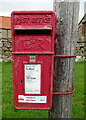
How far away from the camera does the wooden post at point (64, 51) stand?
2.04 metres

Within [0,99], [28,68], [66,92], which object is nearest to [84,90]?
[0,99]

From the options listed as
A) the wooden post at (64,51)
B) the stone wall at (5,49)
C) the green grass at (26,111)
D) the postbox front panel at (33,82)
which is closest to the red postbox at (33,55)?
the postbox front panel at (33,82)

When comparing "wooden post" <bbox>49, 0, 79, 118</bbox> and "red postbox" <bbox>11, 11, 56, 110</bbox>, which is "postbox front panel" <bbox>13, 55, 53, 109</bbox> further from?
"wooden post" <bbox>49, 0, 79, 118</bbox>

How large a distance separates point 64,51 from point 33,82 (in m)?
0.49

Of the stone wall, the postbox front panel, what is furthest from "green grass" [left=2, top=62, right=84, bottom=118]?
the stone wall

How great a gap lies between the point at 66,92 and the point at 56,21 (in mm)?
824

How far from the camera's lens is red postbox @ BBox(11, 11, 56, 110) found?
199 cm

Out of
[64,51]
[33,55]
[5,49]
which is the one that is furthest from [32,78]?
[5,49]

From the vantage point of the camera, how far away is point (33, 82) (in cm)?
209

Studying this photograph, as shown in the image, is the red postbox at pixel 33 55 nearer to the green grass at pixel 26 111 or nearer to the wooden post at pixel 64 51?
the wooden post at pixel 64 51

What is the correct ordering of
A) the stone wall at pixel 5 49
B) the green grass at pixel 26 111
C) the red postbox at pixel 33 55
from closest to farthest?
the red postbox at pixel 33 55, the green grass at pixel 26 111, the stone wall at pixel 5 49

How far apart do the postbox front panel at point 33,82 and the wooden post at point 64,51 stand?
137mm

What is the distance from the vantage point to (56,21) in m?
2.10

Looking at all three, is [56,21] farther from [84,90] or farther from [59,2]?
[84,90]
